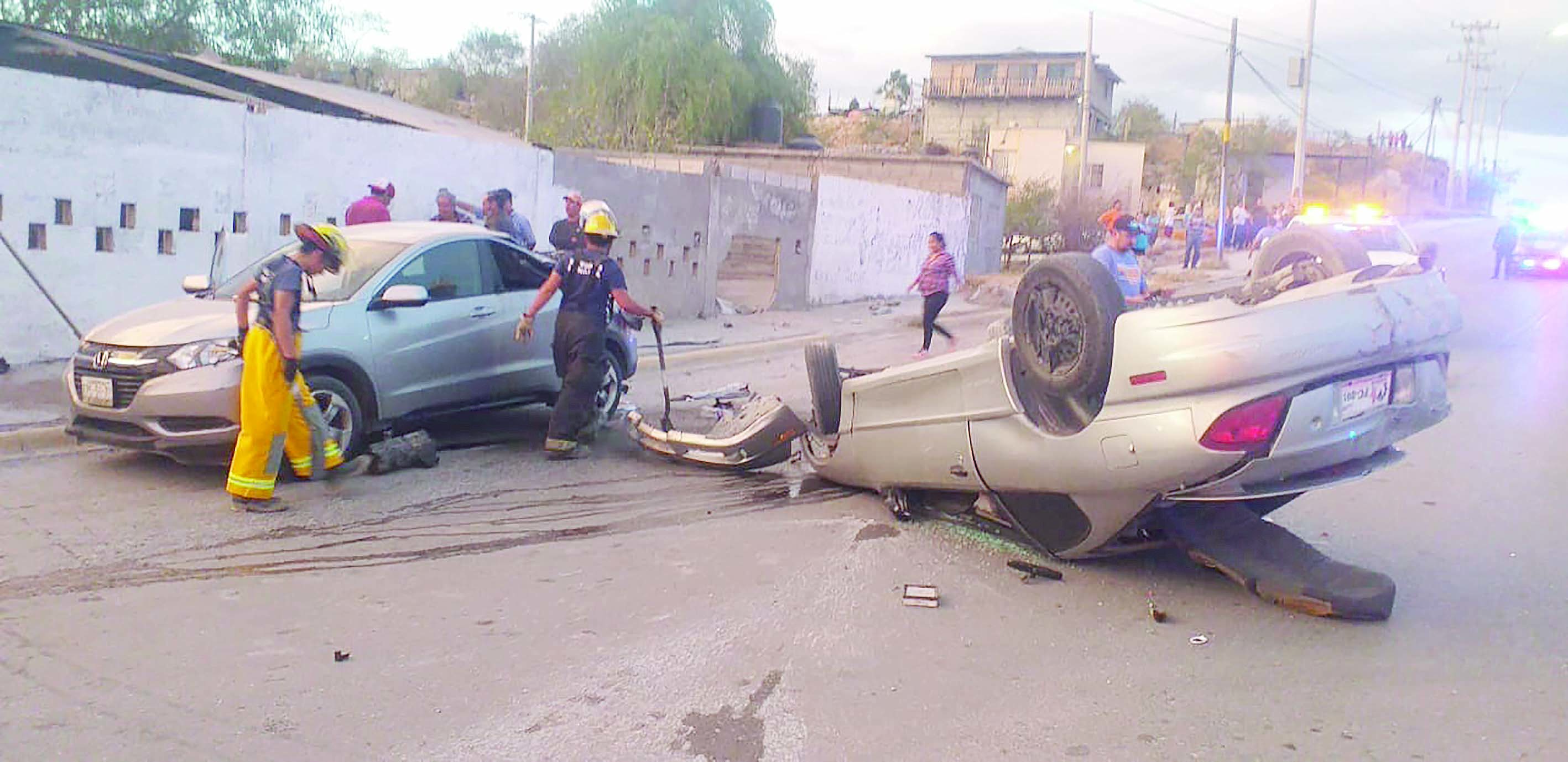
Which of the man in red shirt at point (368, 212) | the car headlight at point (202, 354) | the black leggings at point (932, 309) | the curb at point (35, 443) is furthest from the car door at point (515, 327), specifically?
the black leggings at point (932, 309)

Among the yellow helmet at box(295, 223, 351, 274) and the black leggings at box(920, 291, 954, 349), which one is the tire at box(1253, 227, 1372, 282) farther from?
the black leggings at box(920, 291, 954, 349)

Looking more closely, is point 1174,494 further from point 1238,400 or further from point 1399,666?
point 1399,666

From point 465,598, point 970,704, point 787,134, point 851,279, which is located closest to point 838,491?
point 465,598

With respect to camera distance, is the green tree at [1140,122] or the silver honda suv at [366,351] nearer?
the silver honda suv at [366,351]

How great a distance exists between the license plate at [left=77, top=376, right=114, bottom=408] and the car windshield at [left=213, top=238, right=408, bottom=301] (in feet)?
3.47

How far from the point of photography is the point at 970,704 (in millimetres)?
4418

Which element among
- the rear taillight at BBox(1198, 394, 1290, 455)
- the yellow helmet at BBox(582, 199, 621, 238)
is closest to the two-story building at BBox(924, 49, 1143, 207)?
the yellow helmet at BBox(582, 199, 621, 238)

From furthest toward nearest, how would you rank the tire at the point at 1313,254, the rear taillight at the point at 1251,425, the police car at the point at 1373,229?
the police car at the point at 1373,229
the tire at the point at 1313,254
the rear taillight at the point at 1251,425

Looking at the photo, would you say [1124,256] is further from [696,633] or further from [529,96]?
[529,96]

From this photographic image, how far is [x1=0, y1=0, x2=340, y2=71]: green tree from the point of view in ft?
90.6

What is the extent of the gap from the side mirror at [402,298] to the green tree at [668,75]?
91.0 ft

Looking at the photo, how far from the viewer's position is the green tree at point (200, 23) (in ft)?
90.6

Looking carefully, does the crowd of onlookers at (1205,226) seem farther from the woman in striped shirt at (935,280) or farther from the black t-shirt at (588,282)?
the black t-shirt at (588,282)

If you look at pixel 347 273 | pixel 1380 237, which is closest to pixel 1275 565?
pixel 347 273
